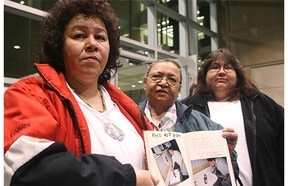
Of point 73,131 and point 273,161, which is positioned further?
point 273,161

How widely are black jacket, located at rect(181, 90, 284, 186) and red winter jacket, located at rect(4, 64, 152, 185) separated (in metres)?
1.24

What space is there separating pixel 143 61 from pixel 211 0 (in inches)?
124

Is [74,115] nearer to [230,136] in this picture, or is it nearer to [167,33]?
[230,136]

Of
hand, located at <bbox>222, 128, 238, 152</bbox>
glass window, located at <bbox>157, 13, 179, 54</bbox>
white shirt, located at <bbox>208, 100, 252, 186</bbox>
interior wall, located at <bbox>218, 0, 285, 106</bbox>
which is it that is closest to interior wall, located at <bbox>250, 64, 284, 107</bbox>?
interior wall, located at <bbox>218, 0, 285, 106</bbox>

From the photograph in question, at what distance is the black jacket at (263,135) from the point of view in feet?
6.27

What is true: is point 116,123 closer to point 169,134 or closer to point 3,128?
point 169,134

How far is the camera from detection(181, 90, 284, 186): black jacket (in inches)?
75.3

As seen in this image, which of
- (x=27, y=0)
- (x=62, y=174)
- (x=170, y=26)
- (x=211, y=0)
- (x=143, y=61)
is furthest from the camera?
(x=211, y=0)

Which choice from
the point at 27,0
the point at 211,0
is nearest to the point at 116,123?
the point at 27,0

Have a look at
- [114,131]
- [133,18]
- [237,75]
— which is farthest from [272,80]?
[114,131]

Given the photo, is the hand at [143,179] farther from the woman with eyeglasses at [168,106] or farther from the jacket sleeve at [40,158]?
the woman with eyeglasses at [168,106]

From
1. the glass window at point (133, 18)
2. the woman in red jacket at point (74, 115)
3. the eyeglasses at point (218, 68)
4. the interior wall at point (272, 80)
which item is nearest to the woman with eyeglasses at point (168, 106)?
the eyeglasses at point (218, 68)

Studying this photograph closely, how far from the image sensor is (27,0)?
3.64 meters

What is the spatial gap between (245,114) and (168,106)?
1.74 feet
